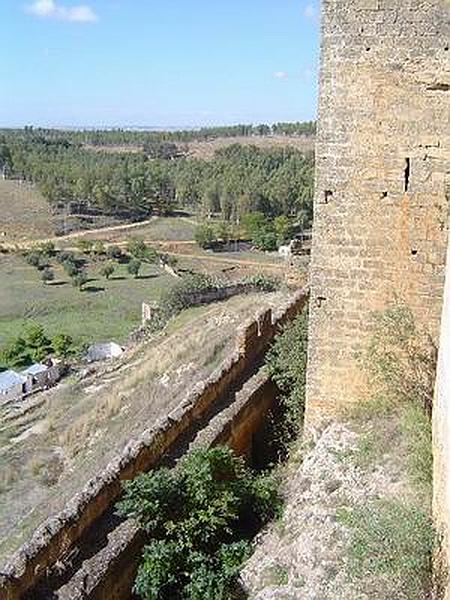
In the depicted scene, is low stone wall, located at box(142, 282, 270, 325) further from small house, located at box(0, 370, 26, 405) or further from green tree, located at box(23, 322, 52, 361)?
green tree, located at box(23, 322, 52, 361)

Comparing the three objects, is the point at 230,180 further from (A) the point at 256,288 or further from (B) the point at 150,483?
(B) the point at 150,483

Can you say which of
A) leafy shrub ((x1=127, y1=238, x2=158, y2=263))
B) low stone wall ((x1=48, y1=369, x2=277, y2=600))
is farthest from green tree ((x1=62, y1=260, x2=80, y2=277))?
low stone wall ((x1=48, y1=369, x2=277, y2=600))

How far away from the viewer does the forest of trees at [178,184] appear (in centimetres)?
7231

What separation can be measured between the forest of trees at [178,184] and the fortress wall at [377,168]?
186ft

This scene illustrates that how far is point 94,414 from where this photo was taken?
18.8m

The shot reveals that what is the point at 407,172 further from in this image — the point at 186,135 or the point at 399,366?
the point at 186,135

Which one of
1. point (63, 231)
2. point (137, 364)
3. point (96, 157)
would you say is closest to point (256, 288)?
point (137, 364)

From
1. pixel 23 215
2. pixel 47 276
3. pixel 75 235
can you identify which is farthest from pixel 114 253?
pixel 23 215

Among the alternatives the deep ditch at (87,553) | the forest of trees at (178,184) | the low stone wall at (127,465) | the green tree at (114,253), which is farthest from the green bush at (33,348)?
the forest of trees at (178,184)

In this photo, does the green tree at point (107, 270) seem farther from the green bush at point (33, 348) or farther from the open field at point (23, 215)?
the green bush at point (33, 348)

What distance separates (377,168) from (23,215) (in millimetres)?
74656

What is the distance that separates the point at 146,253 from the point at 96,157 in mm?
57618

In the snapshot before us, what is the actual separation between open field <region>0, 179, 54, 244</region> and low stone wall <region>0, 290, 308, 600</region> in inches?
2426

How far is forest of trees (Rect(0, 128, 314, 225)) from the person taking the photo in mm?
72312
